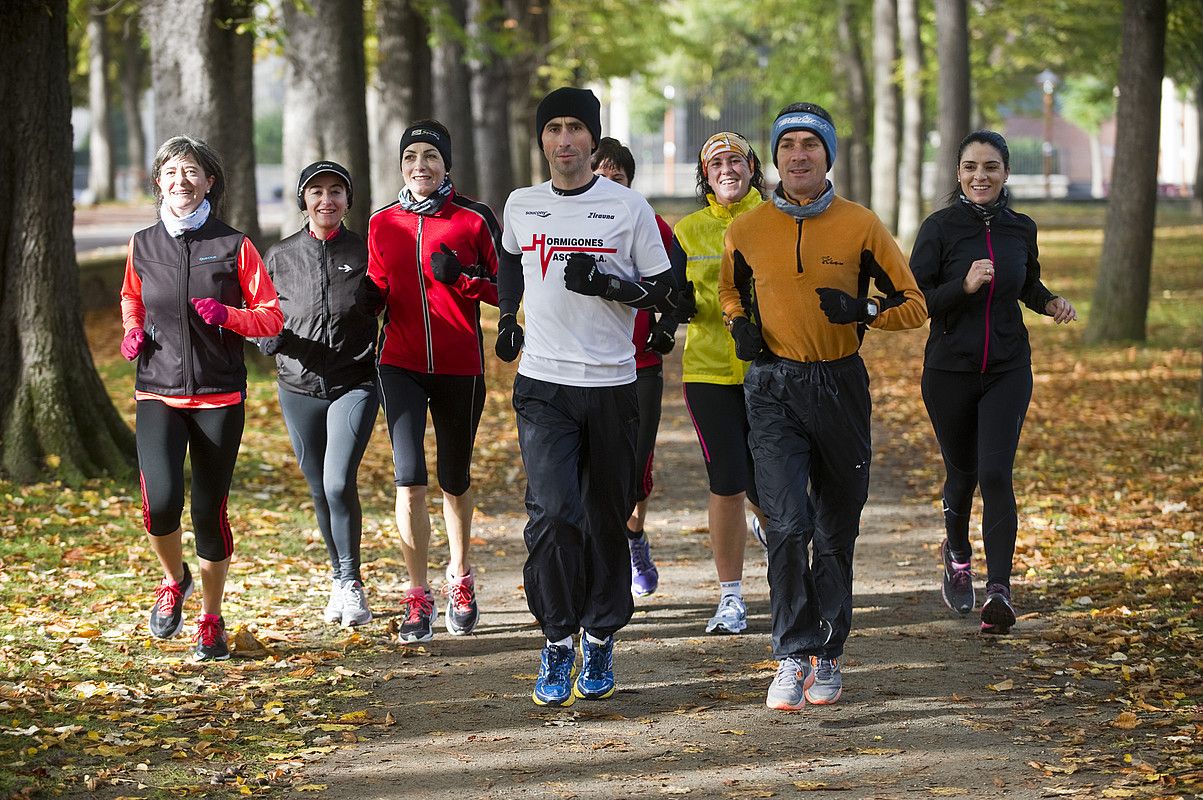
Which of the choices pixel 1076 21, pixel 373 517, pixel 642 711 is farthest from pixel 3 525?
pixel 1076 21

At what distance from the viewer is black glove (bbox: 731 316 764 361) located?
607 centimetres

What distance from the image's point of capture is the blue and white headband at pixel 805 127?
6062 millimetres

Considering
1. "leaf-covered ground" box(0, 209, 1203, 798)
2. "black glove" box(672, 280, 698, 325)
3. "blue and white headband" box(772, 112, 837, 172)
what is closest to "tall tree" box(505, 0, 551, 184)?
"leaf-covered ground" box(0, 209, 1203, 798)

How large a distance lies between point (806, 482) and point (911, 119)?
99.1 feet

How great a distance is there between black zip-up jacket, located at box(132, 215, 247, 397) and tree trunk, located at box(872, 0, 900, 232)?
93.6ft

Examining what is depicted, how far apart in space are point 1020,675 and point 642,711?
1622mm

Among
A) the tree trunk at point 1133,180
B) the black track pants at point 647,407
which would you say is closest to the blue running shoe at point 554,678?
the black track pants at point 647,407

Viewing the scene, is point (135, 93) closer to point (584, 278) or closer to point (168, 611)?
point (168, 611)

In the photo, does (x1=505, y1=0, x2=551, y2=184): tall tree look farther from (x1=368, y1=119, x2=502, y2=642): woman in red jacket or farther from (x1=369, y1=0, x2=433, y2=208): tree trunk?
(x1=368, y1=119, x2=502, y2=642): woman in red jacket

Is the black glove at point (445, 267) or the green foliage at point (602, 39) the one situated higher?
the green foliage at point (602, 39)

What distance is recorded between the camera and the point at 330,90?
639 inches

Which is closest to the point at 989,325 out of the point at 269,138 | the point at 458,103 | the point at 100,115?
the point at 458,103

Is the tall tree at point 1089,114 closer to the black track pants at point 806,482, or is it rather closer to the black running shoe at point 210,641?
the black track pants at point 806,482

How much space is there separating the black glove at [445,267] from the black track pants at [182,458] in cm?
100
